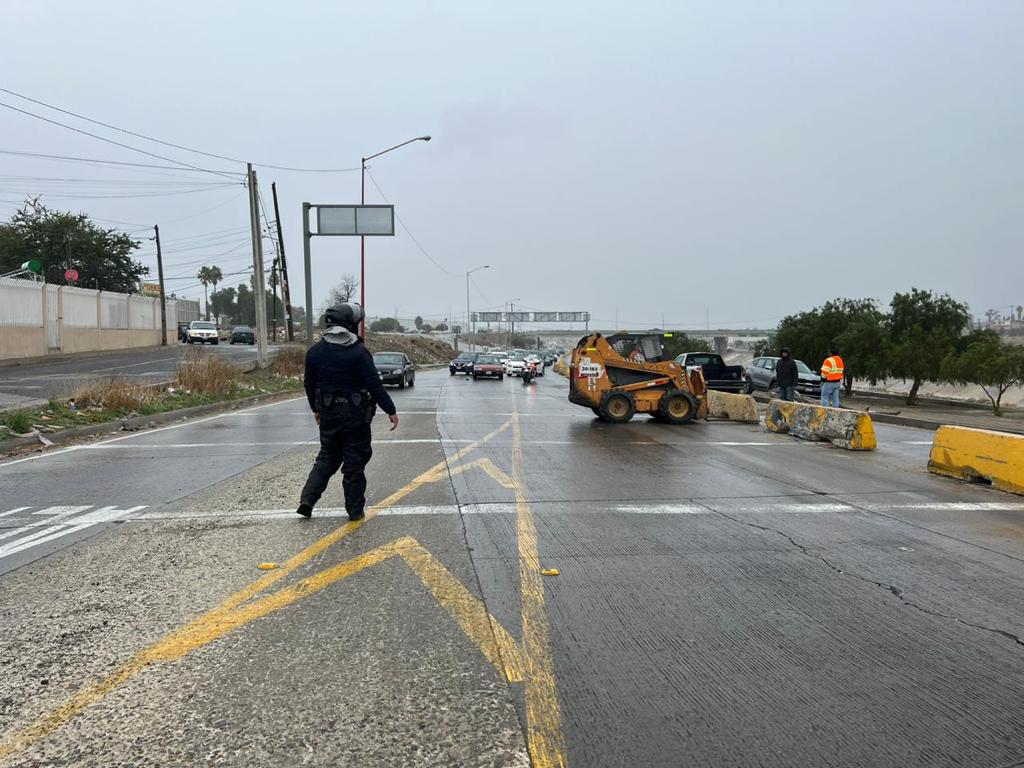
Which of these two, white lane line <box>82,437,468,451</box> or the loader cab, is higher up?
the loader cab

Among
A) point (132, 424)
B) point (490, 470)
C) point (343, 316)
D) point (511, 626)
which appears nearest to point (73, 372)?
point (132, 424)

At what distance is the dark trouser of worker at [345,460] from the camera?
21.6ft

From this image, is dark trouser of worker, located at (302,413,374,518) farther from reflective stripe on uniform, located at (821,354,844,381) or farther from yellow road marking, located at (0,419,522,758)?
reflective stripe on uniform, located at (821,354,844,381)

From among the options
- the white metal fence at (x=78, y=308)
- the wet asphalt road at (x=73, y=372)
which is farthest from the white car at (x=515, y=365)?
the white metal fence at (x=78, y=308)

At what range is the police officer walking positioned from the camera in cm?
654

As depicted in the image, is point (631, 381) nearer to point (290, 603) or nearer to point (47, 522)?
point (47, 522)

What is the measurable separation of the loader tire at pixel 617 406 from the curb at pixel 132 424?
937 centimetres

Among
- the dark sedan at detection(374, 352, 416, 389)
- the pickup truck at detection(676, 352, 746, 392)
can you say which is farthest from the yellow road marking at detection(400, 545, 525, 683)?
the dark sedan at detection(374, 352, 416, 389)

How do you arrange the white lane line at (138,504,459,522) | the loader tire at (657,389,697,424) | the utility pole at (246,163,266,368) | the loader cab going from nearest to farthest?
the white lane line at (138,504,459,522)
the loader tire at (657,389,697,424)
the loader cab
the utility pole at (246,163,266,368)

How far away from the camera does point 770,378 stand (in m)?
29.8

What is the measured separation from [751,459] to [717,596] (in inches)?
268

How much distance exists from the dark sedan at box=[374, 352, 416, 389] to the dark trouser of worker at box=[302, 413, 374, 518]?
2040 centimetres

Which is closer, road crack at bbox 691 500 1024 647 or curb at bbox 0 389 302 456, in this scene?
road crack at bbox 691 500 1024 647

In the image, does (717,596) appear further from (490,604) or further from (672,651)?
(490,604)
